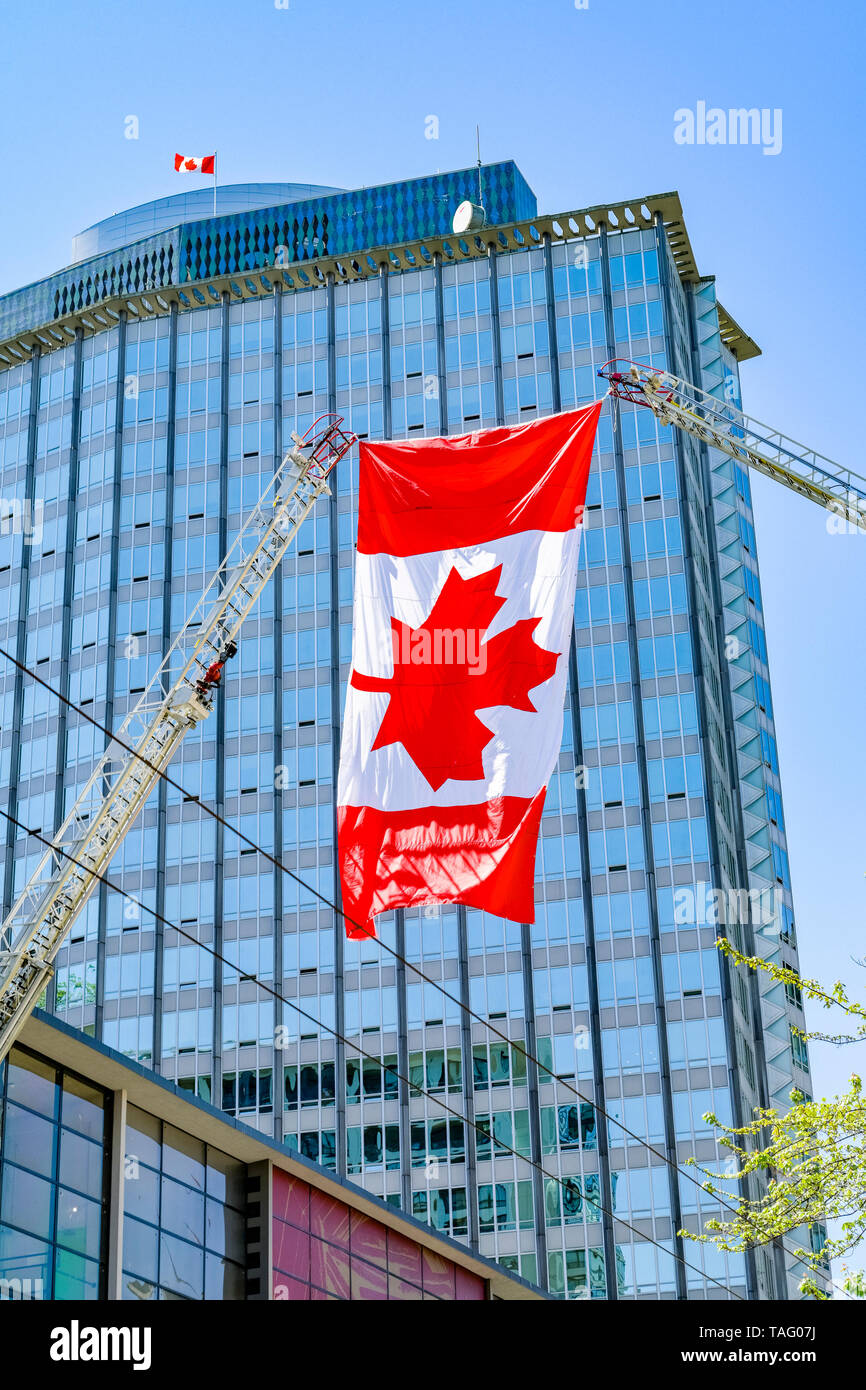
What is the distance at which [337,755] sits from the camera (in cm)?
10512

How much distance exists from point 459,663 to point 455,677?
257mm

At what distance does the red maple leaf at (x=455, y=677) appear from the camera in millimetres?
24141

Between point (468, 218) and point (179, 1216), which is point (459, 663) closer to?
point (179, 1216)

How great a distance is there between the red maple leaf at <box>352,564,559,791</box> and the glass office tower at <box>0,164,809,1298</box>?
61564mm

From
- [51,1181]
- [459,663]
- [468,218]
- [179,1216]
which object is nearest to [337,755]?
[468,218]

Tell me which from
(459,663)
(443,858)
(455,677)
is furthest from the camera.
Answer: (459,663)

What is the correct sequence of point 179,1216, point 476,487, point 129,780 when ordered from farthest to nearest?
point 179,1216 < point 129,780 < point 476,487

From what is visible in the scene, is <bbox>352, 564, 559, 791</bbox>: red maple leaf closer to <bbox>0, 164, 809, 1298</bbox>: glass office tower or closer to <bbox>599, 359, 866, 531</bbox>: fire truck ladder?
<bbox>599, 359, 866, 531</bbox>: fire truck ladder

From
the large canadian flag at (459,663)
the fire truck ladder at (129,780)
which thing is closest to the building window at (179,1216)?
the fire truck ladder at (129,780)

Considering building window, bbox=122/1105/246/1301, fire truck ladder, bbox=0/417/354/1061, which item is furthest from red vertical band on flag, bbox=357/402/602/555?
building window, bbox=122/1105/246/1301

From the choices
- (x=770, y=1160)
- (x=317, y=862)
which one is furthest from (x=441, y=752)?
(x=317, y=862)

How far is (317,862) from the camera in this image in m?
103

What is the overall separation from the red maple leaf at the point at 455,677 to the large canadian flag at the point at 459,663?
0.02 meters

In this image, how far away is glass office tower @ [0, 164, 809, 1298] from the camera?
94.6 m
